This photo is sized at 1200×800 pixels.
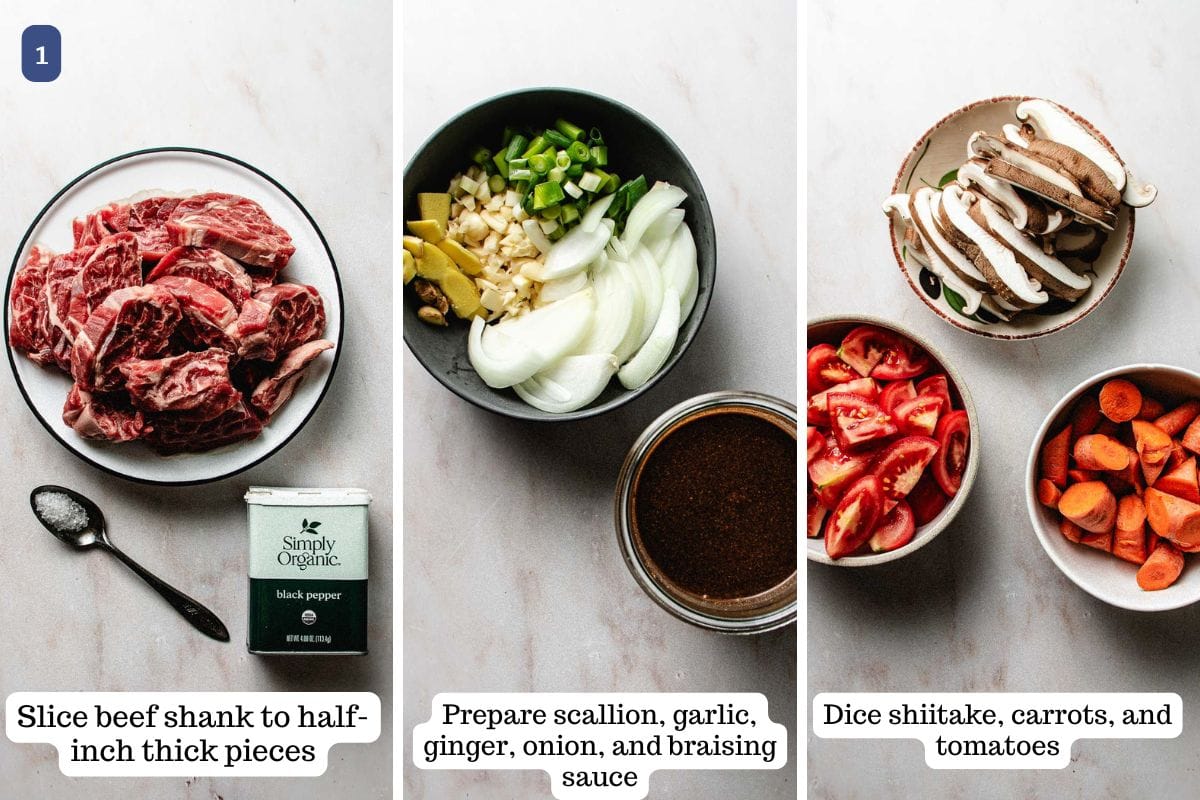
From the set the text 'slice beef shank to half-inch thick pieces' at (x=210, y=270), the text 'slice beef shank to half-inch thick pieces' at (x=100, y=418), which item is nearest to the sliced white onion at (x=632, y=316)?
the text 'slice beef shank to half-inch thick pieces' at (x=210, y=270)

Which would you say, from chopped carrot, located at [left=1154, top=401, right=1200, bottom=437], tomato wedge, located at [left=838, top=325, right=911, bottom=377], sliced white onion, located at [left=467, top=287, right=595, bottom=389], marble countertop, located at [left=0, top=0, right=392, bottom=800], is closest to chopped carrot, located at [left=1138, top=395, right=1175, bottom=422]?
chopped carrot, located at [left=1154, top=401, right=1200, bottom=437]

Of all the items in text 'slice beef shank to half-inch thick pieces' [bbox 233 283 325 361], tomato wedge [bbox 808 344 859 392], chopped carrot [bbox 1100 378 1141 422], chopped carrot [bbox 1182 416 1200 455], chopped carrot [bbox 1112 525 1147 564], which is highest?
text 'slice beef shank to half-inch thick pieces' [bbox 233 283 325 361]

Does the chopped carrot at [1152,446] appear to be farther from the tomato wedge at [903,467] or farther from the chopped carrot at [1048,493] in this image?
the tomato wedge at [903,467]

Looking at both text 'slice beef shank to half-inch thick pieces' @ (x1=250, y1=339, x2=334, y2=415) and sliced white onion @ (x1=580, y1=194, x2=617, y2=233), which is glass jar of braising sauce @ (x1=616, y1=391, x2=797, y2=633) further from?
text 'slice beef shank to half-inch thick pieces' @ (x1=250, y1=339, x2=334, y2=415)

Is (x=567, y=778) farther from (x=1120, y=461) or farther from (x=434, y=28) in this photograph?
(x=434, y=28)

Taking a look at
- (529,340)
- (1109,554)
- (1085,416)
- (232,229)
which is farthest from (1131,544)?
(232,229)

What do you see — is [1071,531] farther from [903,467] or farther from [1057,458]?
[903,467]

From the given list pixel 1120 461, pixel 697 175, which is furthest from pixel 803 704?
pixel 697 175

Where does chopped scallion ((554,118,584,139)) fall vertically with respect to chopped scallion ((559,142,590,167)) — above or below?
above
